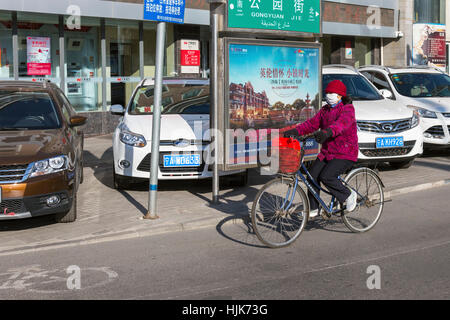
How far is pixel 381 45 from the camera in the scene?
88.4 ft

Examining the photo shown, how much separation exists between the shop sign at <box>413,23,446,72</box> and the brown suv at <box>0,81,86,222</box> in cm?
2116

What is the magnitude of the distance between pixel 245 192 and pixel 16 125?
10.9ft

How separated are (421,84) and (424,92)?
23 centimetres

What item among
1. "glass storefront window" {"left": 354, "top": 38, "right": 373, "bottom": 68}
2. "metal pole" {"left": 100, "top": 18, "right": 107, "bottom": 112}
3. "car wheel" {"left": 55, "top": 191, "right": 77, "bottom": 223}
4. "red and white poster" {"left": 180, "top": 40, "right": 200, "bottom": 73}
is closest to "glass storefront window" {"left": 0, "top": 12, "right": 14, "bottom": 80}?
"metal pole" {"left": 100, "top": 18, "right": 107, "bottom": 112}

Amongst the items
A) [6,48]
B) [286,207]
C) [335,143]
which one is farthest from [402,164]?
→ [6,48]

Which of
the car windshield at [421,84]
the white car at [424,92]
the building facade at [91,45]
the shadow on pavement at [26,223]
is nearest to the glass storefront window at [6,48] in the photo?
the building facade at [91,45]

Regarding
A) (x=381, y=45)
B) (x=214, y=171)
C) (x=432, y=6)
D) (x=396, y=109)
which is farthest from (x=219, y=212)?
(x=432, y=6)

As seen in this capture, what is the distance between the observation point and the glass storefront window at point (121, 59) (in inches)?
706

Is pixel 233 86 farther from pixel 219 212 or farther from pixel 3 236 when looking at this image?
pixel 3 236

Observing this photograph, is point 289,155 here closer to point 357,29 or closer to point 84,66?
point 84,66

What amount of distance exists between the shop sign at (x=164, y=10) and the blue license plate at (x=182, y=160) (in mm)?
1990

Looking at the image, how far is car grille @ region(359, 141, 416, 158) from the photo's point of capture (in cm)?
1102

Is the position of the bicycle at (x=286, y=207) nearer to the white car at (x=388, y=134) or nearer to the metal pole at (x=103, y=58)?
the white car at (x=388, y=134)
